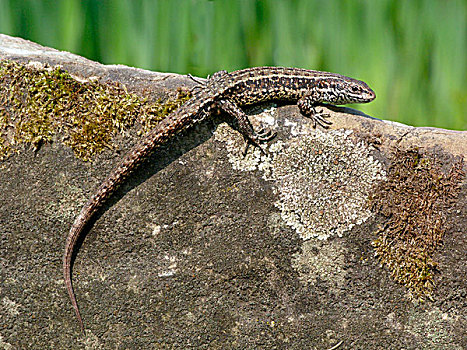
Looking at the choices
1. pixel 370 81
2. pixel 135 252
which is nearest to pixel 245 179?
pixel 135 252

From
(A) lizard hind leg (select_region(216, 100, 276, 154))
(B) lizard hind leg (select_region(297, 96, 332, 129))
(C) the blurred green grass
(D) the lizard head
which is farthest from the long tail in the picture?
(D) the lizard head

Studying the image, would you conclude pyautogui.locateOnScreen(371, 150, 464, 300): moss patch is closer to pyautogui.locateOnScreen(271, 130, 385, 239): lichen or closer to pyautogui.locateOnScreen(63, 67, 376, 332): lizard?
pyautogui.locateOnScreen(271, 130, 385, 239): lichen

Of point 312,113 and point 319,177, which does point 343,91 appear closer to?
point 312,113

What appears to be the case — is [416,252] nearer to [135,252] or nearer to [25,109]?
[135,252]

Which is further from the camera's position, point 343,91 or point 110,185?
point 343,91

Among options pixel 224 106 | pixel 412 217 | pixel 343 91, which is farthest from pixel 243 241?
pixel 343 91

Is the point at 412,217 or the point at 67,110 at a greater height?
the point at 67,110
